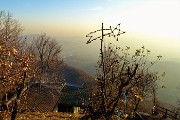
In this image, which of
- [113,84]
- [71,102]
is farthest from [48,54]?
[113,84]

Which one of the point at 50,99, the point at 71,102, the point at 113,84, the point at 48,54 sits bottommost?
the point at 71,102

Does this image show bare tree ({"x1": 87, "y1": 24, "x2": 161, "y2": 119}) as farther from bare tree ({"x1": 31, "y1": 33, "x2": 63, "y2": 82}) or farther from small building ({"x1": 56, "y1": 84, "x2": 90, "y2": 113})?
bare tree ({"x1": 31, "y1": 33, "x2": 63, "y2": 82})

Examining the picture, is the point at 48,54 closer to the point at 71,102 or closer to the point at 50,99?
the point at 71,102

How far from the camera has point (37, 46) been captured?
8550cm

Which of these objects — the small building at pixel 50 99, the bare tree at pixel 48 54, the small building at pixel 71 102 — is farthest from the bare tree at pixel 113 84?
the bare tree at pixel 48 54

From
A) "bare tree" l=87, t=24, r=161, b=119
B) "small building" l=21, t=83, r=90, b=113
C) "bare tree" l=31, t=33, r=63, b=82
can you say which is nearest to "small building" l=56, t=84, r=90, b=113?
"small building" l=21, t=83, r=90, b=113

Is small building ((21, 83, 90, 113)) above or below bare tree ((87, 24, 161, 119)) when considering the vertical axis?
below

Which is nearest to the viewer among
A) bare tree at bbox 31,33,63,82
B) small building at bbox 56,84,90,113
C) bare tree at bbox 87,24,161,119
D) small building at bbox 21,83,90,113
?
bare tree at bbox 87,24,161,119

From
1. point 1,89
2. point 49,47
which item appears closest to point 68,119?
point 1,89

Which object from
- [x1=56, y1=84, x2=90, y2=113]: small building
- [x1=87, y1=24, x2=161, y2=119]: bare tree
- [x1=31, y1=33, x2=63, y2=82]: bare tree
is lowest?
[x1=56, y1=84, x2=90, y2=113]: small building

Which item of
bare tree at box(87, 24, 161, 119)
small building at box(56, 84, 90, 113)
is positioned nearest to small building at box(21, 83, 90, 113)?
small building at box(56, 84, 90, 113)

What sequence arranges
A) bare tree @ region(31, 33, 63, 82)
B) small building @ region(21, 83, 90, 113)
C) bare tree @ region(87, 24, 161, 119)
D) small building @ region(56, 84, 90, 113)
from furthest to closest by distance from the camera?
bare tree @ region(31, 33, 63, 82)
small building @ region(56, 84, 90, 113)
small building @ region(21, 83, 90, 113)
bare tree @ region(87, 24, 161, 119)

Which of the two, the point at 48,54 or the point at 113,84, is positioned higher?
the point at 113,84

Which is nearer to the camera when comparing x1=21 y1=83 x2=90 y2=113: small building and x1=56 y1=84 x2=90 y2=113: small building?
x1=21 y1=83 x2=90 y2=113: small building
